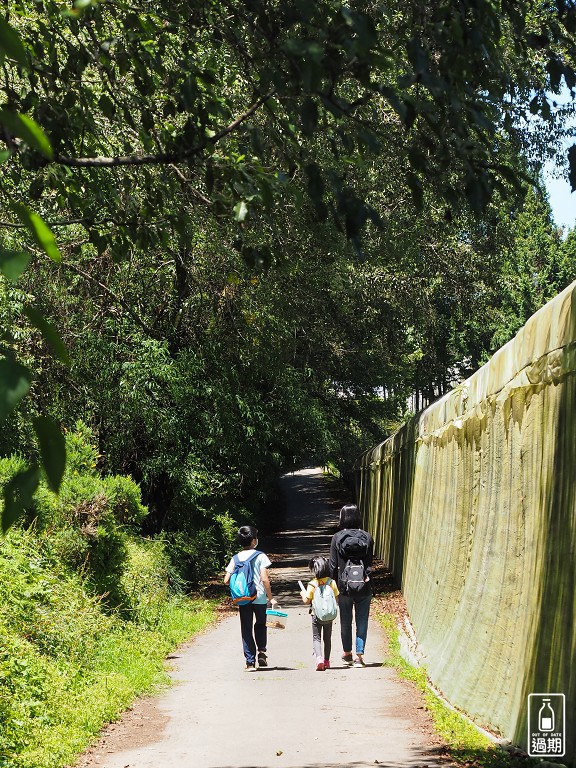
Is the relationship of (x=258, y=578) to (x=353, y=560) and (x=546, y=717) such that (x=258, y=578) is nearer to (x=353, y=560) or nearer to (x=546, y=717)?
(x=353, y=560)

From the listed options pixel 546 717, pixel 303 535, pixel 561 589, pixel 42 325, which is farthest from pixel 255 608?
pixel 303 535

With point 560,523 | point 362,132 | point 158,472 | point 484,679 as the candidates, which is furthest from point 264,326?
point 362,132

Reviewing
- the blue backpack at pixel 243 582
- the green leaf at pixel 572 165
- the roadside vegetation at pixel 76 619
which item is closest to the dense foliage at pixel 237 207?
the green leaf at pixel 572 165

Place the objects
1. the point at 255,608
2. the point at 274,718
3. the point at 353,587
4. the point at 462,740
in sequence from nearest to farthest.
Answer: the point at 462,740
the point at 274,718
the point at 353,587
the point at 255,608

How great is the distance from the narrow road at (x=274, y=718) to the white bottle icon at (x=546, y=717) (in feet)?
3.79

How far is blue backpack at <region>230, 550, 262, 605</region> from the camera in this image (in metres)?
10.7

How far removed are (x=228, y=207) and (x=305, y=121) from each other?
2.34 metres

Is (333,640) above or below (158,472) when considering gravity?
below

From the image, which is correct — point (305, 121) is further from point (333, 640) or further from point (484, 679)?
point (333, 640)

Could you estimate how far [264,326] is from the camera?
717 inches

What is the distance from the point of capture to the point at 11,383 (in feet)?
5.85

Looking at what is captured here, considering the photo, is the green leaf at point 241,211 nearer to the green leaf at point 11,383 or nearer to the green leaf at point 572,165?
the green leaf at point 572,165

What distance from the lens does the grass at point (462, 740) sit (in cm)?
589
